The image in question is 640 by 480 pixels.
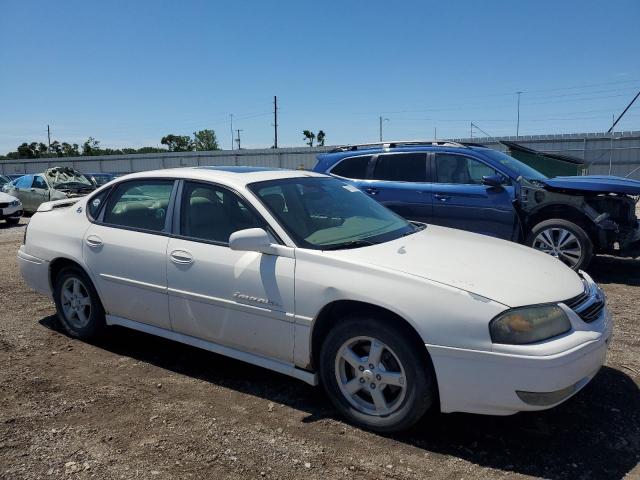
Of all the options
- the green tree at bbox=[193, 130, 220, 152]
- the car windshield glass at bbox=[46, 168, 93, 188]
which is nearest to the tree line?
the green tree at bbox=[193, 130, 220, 152]

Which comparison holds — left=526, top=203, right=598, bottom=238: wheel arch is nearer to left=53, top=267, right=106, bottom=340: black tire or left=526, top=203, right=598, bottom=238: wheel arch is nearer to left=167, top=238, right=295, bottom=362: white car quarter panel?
left=167, top=238, right=295, bottom=362: white car quarter panel

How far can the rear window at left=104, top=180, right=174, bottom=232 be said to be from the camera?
4207 mm

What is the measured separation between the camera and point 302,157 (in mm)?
29891

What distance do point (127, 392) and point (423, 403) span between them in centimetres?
212

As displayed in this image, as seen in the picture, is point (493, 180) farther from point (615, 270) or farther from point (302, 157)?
point (302, 157)

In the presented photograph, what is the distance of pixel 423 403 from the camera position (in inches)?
116

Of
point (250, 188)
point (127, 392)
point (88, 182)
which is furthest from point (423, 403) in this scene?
point (88, 182)

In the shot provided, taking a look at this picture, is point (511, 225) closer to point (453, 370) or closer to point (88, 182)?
point (453, 370)

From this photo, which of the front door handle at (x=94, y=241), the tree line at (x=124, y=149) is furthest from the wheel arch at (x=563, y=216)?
the tree line at (x=124, y=149)

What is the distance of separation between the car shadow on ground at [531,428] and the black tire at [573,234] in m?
3.03

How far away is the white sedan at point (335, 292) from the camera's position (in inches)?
111

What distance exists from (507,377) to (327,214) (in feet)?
5.74

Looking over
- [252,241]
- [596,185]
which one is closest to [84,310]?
[252,241]

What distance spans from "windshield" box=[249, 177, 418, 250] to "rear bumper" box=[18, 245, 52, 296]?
7.81 feet
